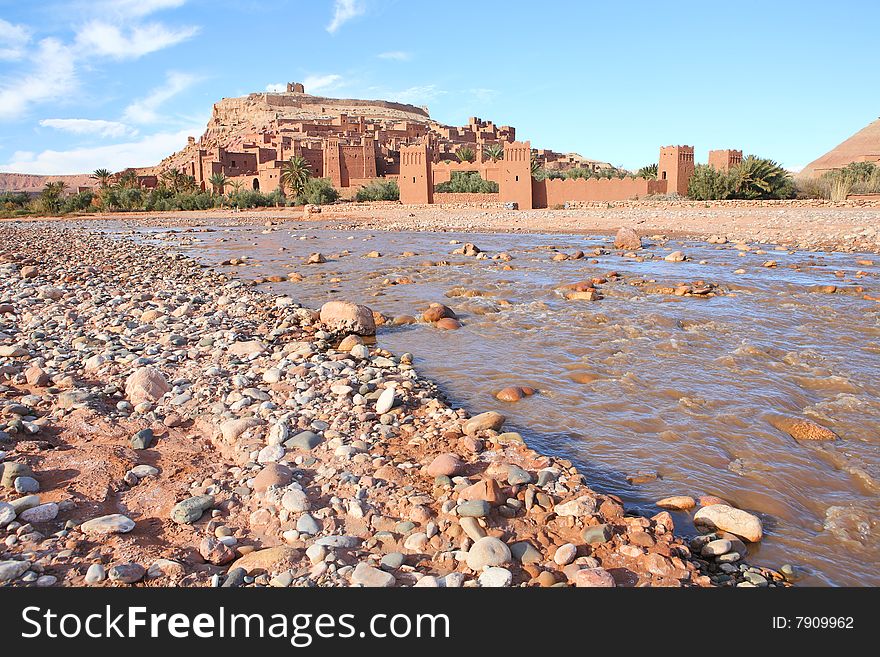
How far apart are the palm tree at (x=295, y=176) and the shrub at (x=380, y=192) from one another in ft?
16.1

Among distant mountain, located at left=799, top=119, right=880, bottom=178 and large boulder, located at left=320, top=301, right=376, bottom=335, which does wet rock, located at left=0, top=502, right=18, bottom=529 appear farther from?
distant mountain, located at left=799, top=119, right=880, bottom=178

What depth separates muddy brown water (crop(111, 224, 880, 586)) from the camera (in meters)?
3.34

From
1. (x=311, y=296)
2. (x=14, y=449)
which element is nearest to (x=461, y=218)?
(x=311, y=296)

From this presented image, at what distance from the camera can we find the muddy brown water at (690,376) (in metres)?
3.34

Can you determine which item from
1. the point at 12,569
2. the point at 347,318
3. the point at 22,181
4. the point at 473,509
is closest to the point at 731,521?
the point at 473,509

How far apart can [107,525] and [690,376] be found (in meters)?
4.72

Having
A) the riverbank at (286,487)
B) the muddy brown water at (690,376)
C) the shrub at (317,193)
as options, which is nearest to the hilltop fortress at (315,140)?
the shrub at (317,193)

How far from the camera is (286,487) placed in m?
3.09

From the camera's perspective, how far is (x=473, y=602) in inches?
85.7

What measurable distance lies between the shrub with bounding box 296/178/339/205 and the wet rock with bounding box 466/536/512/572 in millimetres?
39805

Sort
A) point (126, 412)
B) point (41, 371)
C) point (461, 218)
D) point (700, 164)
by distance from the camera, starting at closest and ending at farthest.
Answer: point (126, 412), point (41, 371), point (461, 218), point (700, 164)

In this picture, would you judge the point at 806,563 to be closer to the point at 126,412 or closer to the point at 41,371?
the point at 126,412

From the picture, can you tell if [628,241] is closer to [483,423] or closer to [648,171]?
[483,423]

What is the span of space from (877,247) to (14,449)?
58.0ft
